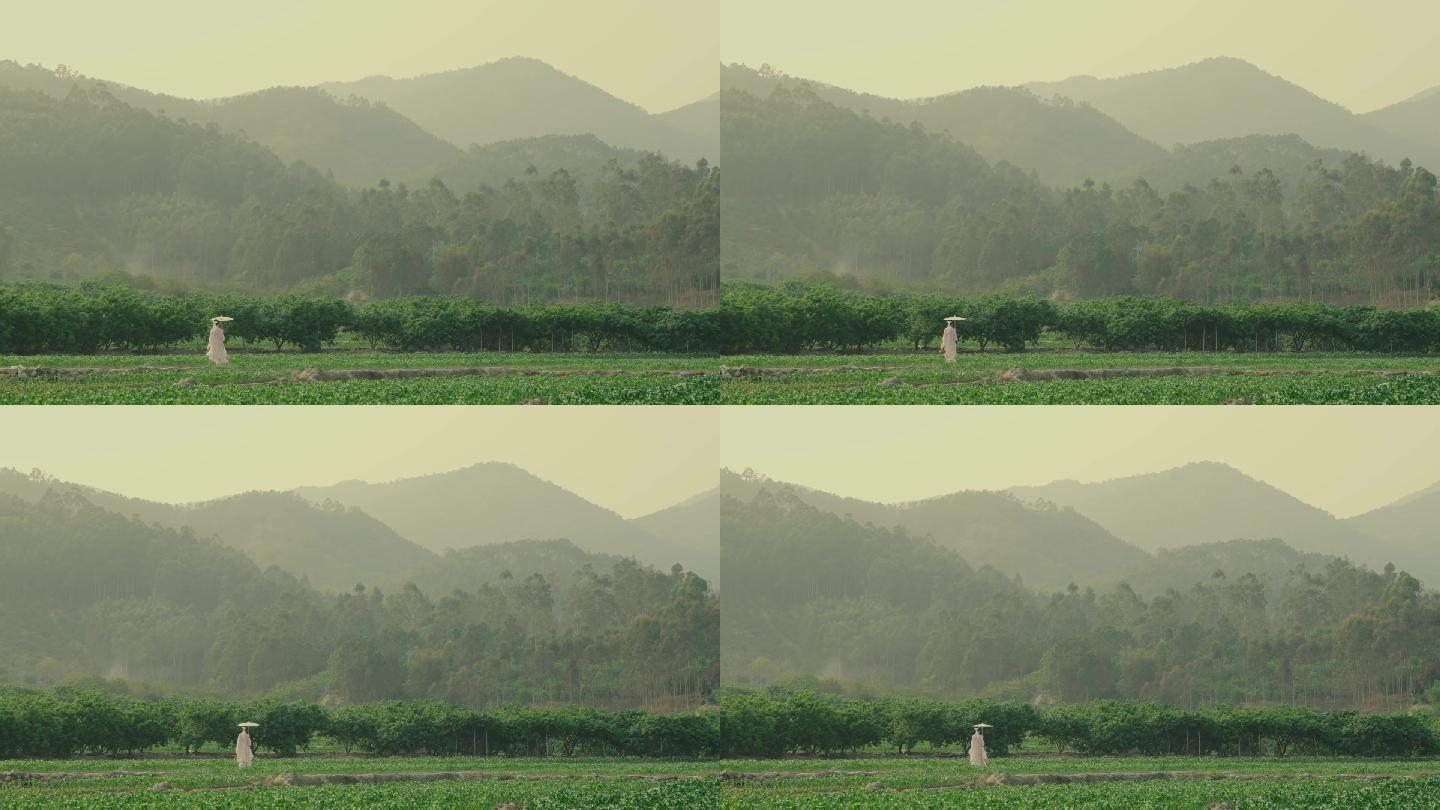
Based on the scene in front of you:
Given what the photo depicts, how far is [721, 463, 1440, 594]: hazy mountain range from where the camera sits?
7225 cm

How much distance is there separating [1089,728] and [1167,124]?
203ft

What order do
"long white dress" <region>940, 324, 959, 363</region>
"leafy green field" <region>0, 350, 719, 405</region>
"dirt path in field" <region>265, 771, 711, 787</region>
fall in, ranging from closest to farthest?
"dirt path in field" <region>265, 771, 711, 787</region> < "leafy green field" <region>0, 350, 719, 405</region> < "long white dress" <region>940, 324, 959, 363</region>

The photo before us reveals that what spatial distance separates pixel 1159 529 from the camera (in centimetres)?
8512

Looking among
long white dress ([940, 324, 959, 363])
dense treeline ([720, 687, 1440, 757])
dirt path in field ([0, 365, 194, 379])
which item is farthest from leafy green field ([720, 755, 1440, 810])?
dirt path in field ([0, 365, 194, 379])

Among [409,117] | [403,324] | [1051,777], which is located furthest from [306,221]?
[1051,777]

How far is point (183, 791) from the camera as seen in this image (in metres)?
20.6

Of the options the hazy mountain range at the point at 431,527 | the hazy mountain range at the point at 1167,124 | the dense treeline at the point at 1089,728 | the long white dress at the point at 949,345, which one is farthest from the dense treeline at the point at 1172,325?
the hazy mountain range at the point at 1167,124

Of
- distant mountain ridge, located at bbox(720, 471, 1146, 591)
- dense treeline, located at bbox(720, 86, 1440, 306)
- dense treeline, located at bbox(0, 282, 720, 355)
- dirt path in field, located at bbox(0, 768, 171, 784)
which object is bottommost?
dirt path in field, located at bbox(0, 768, 171, 784)

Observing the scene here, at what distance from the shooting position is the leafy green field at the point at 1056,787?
19.1 metres

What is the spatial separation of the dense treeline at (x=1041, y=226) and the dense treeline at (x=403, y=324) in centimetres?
2196

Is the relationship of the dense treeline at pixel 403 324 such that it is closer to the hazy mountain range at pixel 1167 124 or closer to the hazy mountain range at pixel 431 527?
the hazy mountain range at pixel 431 527

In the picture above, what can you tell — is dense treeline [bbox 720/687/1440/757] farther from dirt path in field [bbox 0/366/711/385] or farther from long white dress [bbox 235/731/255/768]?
long white dress [bbox 235/731/255/768]

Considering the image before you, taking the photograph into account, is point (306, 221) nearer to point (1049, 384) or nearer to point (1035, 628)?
point (1035, 628)

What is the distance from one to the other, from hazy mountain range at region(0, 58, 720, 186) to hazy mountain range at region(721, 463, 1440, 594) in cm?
2690
